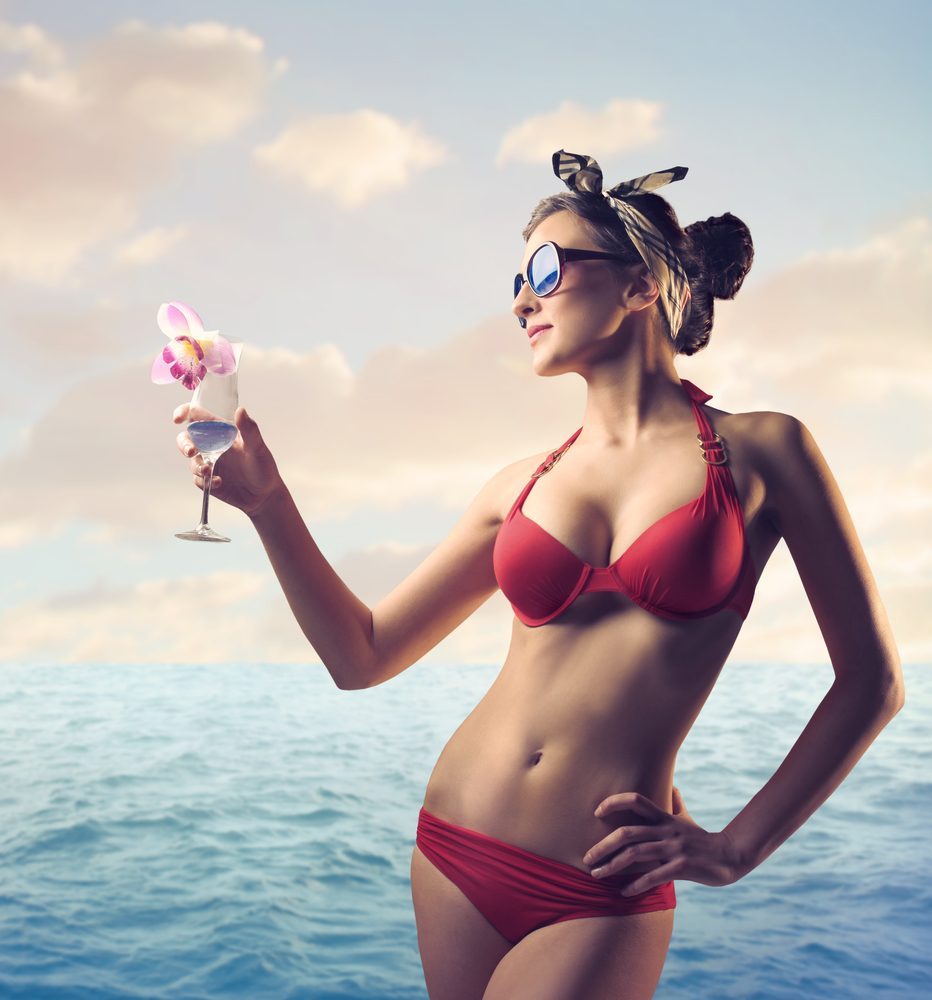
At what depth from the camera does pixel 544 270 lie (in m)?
2.14

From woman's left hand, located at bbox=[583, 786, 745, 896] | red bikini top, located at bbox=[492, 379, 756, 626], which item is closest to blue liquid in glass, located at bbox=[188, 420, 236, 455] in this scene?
red bikini top, located at bbox=[492, 379, 756, 626]

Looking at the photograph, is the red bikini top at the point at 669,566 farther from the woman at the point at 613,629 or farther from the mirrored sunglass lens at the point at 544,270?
the mirrored sunglass lens at the point at 544,270

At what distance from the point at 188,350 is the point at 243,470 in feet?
0.87

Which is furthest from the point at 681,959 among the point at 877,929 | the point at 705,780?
the point at 705,780

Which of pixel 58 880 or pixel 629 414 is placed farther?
pixel 58 880

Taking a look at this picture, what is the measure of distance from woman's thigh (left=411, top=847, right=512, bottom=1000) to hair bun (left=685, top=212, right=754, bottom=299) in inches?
50.8

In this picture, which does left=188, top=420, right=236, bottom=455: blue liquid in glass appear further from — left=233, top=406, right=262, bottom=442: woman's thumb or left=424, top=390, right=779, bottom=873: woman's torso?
left=424, top=390, right=779, bottom=873: woman's torso

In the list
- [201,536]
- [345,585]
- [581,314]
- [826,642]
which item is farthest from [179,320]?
[826,642]

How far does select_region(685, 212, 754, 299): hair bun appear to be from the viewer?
2.23 metres

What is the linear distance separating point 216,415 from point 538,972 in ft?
3.75

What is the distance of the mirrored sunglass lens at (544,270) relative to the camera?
6.97 feet

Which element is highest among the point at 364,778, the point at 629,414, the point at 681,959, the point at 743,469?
the point at 629,414

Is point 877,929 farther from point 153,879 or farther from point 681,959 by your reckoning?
point 153,879

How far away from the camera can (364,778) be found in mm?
12820
